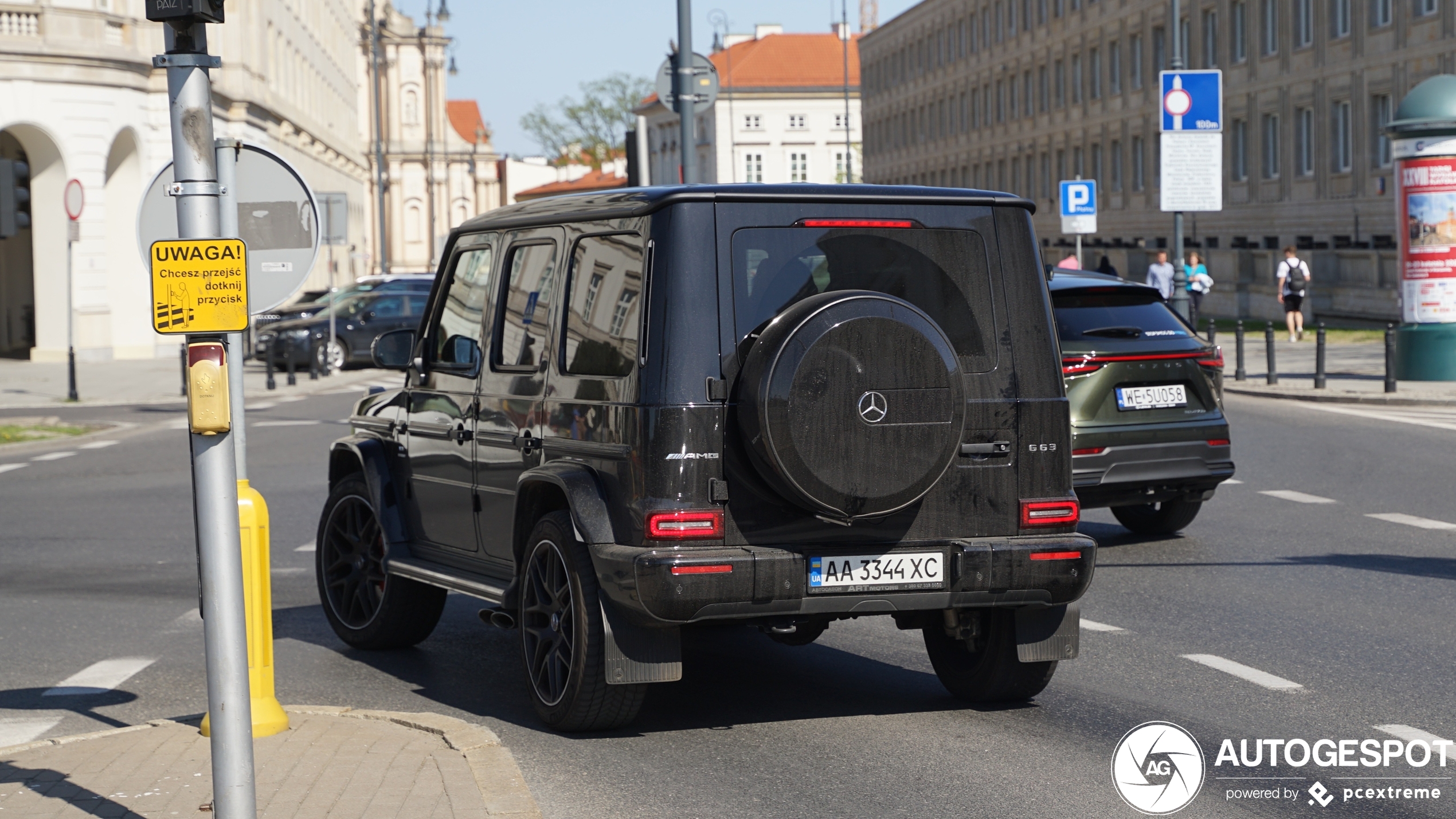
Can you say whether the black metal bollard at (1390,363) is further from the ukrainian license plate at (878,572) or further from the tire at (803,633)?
the ukrainian license plate at (878,572)

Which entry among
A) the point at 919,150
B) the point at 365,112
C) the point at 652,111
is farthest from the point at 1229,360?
the point at 652,111

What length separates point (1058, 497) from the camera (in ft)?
21.6

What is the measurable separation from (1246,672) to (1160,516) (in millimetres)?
4855

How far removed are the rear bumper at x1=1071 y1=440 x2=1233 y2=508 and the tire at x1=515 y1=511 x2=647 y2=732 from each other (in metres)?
5.06

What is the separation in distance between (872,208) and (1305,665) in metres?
2.93

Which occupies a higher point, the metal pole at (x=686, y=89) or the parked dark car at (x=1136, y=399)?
the metal pole at (x=686, y=89)

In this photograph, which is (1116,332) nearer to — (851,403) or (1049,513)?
(1049,513)

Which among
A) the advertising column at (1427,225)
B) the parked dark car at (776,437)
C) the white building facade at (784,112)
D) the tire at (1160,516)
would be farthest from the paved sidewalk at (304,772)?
the white building facade at (784,112)

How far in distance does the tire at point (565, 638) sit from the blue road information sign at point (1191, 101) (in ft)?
72.8

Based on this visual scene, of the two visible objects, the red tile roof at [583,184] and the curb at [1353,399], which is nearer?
the curb at [1353,399]

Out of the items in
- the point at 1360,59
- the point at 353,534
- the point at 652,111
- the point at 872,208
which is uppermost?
the point at 652,111

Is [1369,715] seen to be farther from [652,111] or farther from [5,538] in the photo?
[652,111]

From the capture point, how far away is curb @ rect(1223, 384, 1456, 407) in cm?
2242

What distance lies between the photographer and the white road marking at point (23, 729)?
6.83m
